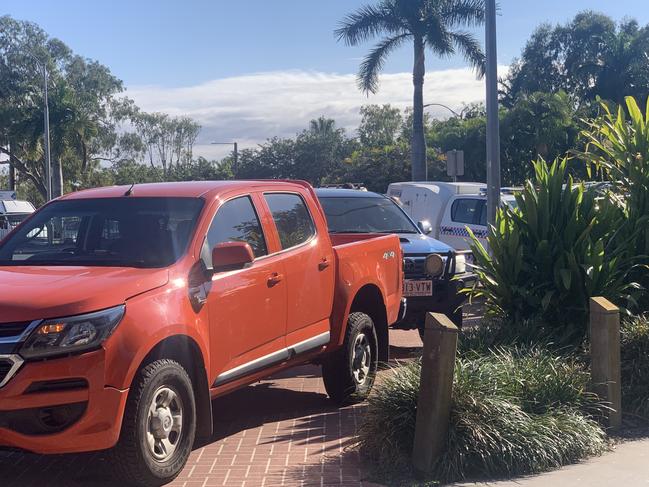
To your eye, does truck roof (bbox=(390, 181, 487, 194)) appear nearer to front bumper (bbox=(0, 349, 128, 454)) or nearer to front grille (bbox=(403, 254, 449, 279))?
front grille (bbox=(403, 254, 449, 279))

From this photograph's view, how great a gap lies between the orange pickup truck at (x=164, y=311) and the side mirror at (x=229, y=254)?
0.01m

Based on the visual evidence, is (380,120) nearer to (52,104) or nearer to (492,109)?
(52,104)

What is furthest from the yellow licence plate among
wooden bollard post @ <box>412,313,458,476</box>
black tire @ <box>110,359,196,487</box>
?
black tire @ <box>110,359,196,487</box>

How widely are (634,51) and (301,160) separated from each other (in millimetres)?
20196

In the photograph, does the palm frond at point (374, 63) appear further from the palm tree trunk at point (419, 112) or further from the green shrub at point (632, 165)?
the green shrub at point (632, 165)

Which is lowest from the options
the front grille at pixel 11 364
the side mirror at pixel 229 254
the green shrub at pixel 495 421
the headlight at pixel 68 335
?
the green shrub at pixel 495 421

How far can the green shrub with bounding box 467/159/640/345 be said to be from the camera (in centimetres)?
729

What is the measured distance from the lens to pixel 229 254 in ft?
17.3

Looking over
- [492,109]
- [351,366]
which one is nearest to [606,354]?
[351,366]

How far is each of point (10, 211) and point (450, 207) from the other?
1880cm

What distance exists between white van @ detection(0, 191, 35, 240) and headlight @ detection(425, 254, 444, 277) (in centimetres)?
2091

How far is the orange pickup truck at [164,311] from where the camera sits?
4.35 meters

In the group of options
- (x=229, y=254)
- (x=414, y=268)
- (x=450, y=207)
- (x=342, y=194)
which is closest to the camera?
(x=229, y=254)

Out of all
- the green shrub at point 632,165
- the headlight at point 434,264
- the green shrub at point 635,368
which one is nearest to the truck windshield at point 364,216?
the headlight at point 434,264
